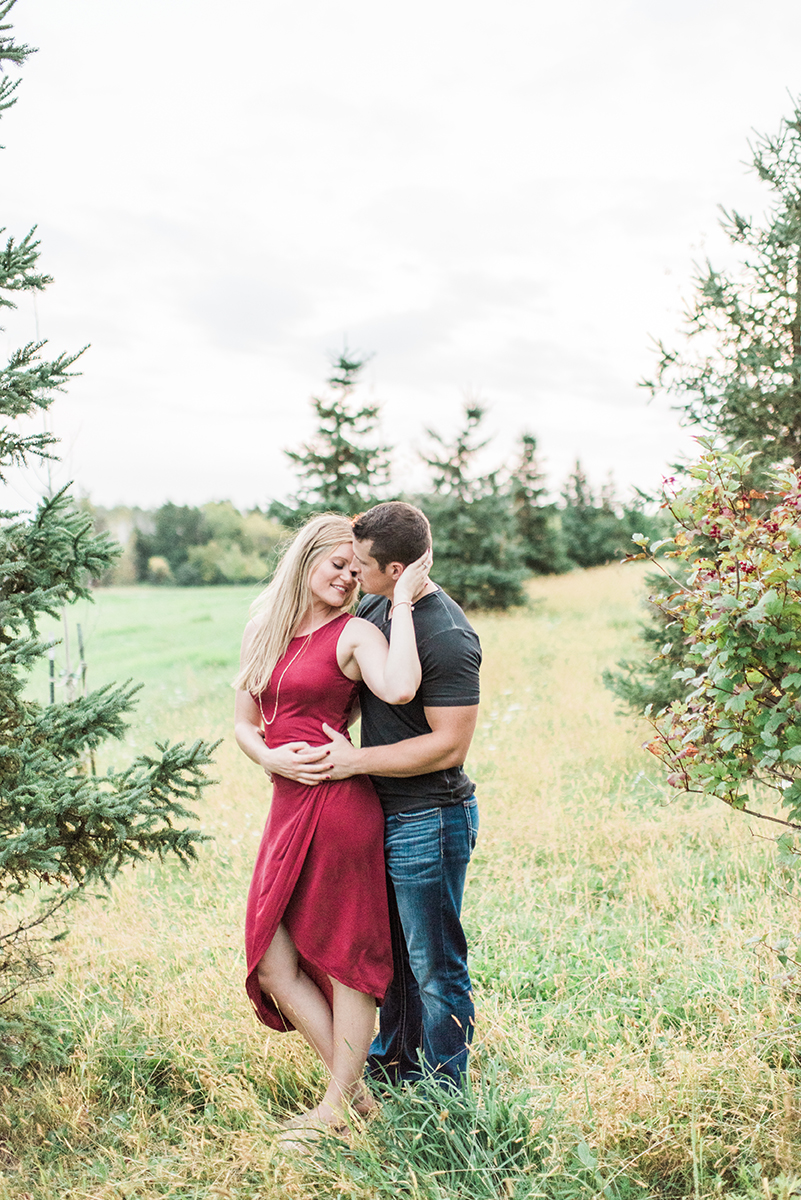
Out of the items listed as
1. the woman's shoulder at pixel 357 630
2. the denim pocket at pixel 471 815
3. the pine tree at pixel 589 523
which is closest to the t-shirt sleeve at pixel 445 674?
the woman's shoulder at pixel 357 630

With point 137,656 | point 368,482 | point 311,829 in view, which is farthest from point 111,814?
point 137,656

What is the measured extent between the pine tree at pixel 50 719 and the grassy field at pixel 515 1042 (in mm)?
702

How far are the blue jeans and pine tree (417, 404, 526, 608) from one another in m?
17.1

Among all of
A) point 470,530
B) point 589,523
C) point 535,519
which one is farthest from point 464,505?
point 589,523

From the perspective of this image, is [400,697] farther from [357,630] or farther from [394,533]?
[394,533]

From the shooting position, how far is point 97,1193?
2869 millimetres

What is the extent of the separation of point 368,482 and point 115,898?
13.2 m

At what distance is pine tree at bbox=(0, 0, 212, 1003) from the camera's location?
323 cm

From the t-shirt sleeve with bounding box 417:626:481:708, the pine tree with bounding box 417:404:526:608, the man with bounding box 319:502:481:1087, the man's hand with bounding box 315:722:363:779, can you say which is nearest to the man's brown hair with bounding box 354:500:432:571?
the man with bounding box 319:502:481:1087

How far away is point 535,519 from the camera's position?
2859 cm

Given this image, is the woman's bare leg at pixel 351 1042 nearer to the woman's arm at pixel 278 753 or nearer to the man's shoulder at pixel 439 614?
the woman's arm at pixel 278 753

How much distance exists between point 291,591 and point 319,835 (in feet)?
3.06

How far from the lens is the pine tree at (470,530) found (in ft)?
67.3

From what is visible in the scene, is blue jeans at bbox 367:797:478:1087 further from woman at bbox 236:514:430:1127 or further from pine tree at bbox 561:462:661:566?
pine tree at bbox 561:462:661:566
